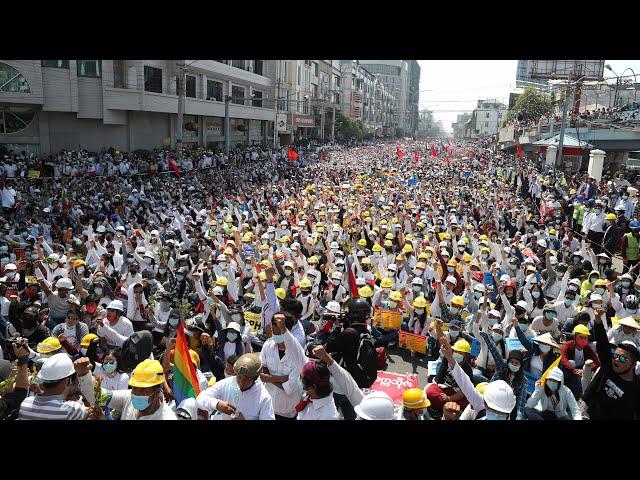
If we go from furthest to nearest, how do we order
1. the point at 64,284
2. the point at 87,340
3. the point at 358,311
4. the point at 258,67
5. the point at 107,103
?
the point at 258,67
the point at 107,103
the point at 64,284
the point at 358,311
the point at 87,340

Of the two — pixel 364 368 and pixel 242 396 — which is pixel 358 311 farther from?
pixel 242 396

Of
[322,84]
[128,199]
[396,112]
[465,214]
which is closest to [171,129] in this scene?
[128,199]

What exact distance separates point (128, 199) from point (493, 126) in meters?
132

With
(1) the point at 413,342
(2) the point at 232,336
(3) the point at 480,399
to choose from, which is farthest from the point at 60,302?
(3) the point at 480,399

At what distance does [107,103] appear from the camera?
2400 cm

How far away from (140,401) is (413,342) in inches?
191

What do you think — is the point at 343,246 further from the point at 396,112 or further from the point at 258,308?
the point at 396,112

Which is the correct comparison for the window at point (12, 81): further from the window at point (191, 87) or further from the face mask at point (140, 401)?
the face mask at point (140, 401)

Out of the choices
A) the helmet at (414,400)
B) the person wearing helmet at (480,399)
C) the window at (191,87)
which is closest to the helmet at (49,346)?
the helmet at (414,400)

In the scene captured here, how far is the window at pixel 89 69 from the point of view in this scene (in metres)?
22.5

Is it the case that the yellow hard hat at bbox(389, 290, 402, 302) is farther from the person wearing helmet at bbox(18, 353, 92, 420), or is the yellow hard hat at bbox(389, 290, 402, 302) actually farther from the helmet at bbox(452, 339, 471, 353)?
the person wearing helmet at bbox(18, 353, 92, 420)

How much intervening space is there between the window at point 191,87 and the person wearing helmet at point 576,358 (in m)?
29.8

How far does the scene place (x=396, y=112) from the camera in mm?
137625

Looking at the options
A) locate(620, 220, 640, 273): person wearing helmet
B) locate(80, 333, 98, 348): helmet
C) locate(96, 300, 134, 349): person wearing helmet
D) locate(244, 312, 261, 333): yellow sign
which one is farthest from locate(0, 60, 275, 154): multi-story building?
locate(620, 220, 640, 273): person wearing helmet
